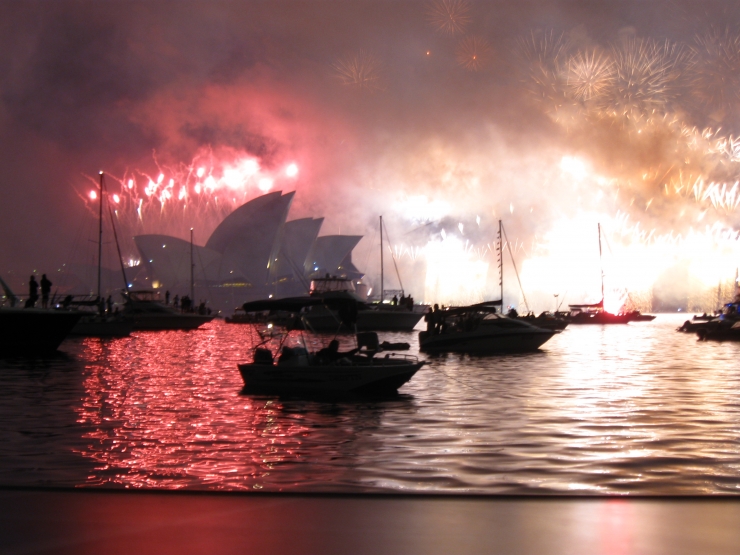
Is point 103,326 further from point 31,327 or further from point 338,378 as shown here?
point 338,378

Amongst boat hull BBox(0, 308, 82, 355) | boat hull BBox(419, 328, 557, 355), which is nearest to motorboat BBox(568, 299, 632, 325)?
boat hull BBox(419, 328, 557, 355)

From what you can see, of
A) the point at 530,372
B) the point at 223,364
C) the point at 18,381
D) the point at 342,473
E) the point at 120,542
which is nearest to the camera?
the point at 120,542

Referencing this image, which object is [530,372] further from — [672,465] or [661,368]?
[672,465]

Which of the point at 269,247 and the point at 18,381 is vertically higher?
the point at 269,247

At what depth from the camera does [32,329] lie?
28.2 m

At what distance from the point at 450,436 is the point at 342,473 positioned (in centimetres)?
298

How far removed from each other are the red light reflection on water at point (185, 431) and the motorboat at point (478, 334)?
984 centimetres

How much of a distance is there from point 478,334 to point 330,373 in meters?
14.3

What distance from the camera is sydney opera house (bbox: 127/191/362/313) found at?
9000 cm

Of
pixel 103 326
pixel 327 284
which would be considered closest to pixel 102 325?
pixel 103 326

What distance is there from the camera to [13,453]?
382 inches

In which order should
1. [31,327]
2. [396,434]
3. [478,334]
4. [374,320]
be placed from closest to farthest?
[396,434]
[31,327]
[478,334]
[374,320]

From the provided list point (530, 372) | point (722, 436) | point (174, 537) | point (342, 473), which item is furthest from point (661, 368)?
point (174, 537)

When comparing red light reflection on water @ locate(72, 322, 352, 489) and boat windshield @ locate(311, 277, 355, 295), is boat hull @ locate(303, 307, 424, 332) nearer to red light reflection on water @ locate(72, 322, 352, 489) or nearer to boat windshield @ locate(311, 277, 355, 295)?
boat windshield @ locate(311, 277, 355, 295)
